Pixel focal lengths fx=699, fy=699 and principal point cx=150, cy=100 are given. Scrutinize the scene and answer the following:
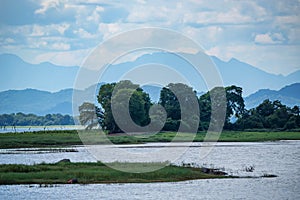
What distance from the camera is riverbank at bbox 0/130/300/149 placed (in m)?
110

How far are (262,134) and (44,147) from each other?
4797 cm

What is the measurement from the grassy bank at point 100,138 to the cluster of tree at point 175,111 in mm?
5132

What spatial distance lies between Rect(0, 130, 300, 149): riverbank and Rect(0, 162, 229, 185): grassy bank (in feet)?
156

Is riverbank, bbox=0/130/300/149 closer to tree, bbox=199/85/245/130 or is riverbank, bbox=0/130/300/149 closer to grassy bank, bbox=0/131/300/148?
grassy bank, bbox=0/131/300/148

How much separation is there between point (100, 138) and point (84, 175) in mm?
68159

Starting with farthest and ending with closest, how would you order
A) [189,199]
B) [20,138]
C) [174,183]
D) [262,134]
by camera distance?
[262,134] → [20,138] → [174,183] → [189,199]

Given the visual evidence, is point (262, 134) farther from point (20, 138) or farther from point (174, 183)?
point (174, 183)

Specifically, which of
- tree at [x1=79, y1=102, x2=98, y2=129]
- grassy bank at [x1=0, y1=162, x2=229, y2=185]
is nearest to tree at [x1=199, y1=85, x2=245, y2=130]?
tree at [x1=79, y1=102, x2=98, y2=129]

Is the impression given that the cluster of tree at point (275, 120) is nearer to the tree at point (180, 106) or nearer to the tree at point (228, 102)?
the tree at point (228, 102)

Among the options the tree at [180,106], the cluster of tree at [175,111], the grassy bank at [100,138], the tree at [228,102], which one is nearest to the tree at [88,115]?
the cluster of tree at [175,111]

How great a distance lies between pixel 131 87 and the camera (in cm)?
14362

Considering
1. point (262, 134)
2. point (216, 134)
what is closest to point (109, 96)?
point (216, 134)

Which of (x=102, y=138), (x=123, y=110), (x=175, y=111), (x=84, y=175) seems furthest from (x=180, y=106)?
(x=84, y=175)

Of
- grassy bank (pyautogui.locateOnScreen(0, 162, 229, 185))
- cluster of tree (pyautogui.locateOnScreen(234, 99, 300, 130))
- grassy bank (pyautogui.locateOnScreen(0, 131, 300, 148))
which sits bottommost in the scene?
grassy bank (pyautogui.locateOnScreen(0, 162, 229, 185))
